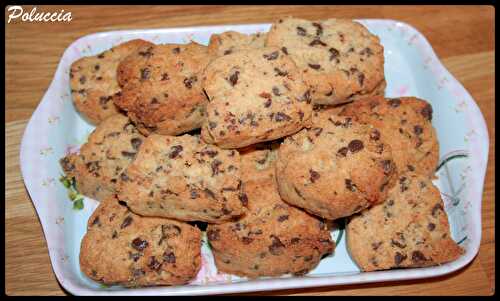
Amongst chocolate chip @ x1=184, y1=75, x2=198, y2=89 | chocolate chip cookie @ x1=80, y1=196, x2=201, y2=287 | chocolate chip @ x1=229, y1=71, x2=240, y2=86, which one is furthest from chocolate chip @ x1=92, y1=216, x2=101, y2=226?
chocolate chip @ x1=229, y1=71, x2=240, y2=86

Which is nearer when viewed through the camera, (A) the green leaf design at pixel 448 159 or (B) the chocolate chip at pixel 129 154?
(B) the chocolate chip at pixel 129 154

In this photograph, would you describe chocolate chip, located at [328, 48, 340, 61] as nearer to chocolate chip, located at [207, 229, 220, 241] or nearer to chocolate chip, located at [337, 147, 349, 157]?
chocolate chip, located at [337, 147, 349, 157]

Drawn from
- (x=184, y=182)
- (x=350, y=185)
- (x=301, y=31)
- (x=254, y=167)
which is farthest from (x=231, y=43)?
(x=350, y=185)

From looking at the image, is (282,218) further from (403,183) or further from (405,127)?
(405,127)

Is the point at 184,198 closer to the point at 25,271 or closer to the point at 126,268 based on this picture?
the point at 126,268

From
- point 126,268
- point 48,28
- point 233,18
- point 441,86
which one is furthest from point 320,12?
point 126,268

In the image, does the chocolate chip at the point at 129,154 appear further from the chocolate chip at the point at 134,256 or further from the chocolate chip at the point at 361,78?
the chocolate chip at the point at 361,78

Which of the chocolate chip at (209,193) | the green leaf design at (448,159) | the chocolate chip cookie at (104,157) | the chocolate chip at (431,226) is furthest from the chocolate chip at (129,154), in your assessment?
the green leaf design at (448,159)
